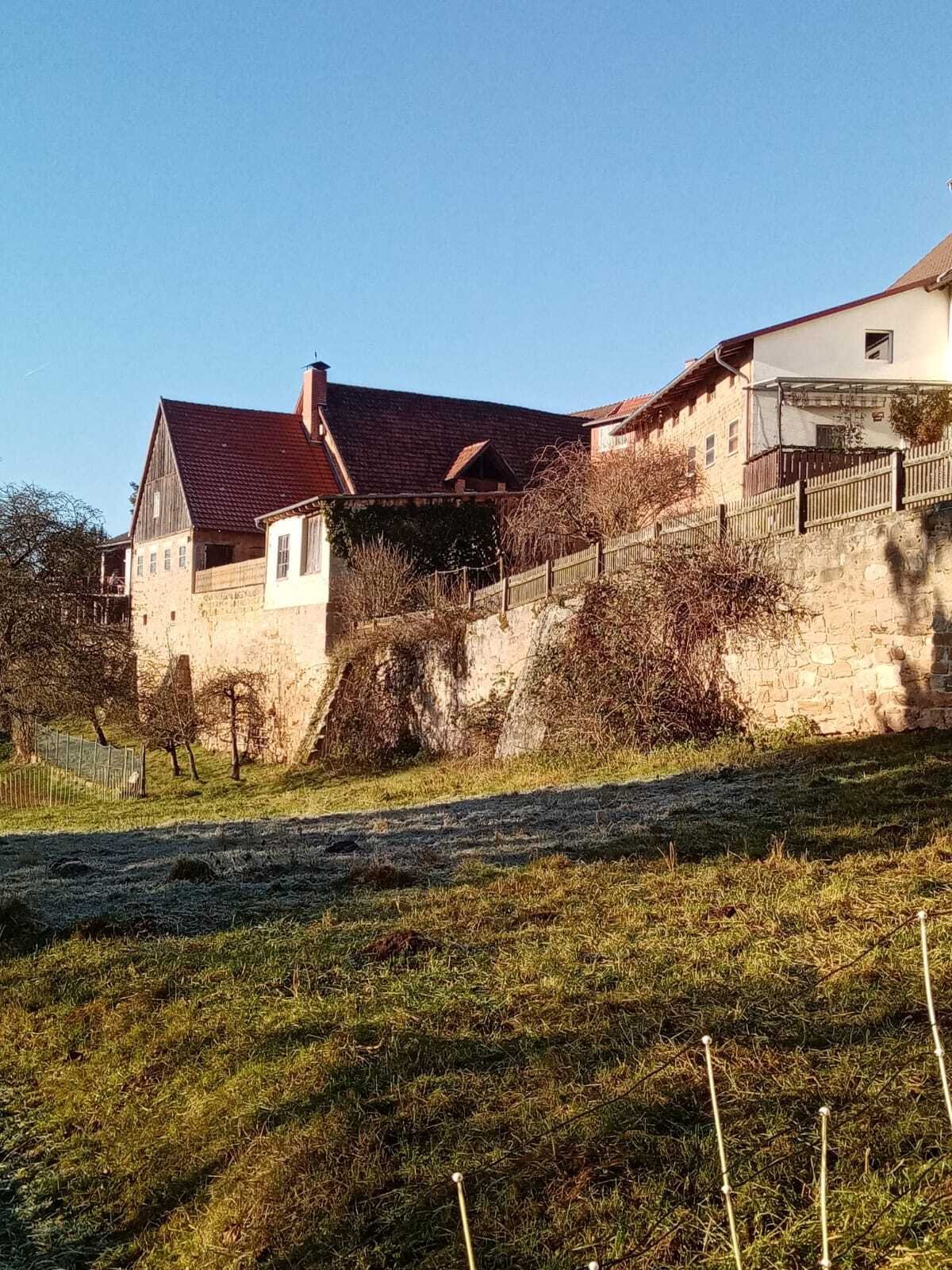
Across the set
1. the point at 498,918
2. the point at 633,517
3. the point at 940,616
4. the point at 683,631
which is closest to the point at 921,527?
the point at 940,616

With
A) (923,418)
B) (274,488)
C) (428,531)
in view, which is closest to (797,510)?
(923,418)

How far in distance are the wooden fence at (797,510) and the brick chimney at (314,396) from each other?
1816 cm

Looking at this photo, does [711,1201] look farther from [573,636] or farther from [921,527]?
[573,636]

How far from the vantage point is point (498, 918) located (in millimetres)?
6477

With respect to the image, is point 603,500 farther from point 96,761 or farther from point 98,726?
point 98,726

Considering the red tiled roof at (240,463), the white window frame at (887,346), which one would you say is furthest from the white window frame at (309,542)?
the white window frame at (887,346)

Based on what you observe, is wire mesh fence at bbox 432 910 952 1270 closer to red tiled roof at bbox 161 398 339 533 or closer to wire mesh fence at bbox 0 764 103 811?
wire mesh fence at bbox 0 764 103 811

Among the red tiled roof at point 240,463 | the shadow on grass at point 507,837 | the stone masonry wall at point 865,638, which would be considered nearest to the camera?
the shadow on grass at point 507,837

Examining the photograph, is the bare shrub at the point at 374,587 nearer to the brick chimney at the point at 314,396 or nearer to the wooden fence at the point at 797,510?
the wooden fence at the point at 797,510

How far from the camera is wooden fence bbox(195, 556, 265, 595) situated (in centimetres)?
2992

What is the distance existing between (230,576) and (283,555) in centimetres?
391

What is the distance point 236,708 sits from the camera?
28266 millimetres

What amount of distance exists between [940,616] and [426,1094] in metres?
9.22

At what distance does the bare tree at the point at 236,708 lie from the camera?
1074 inches
